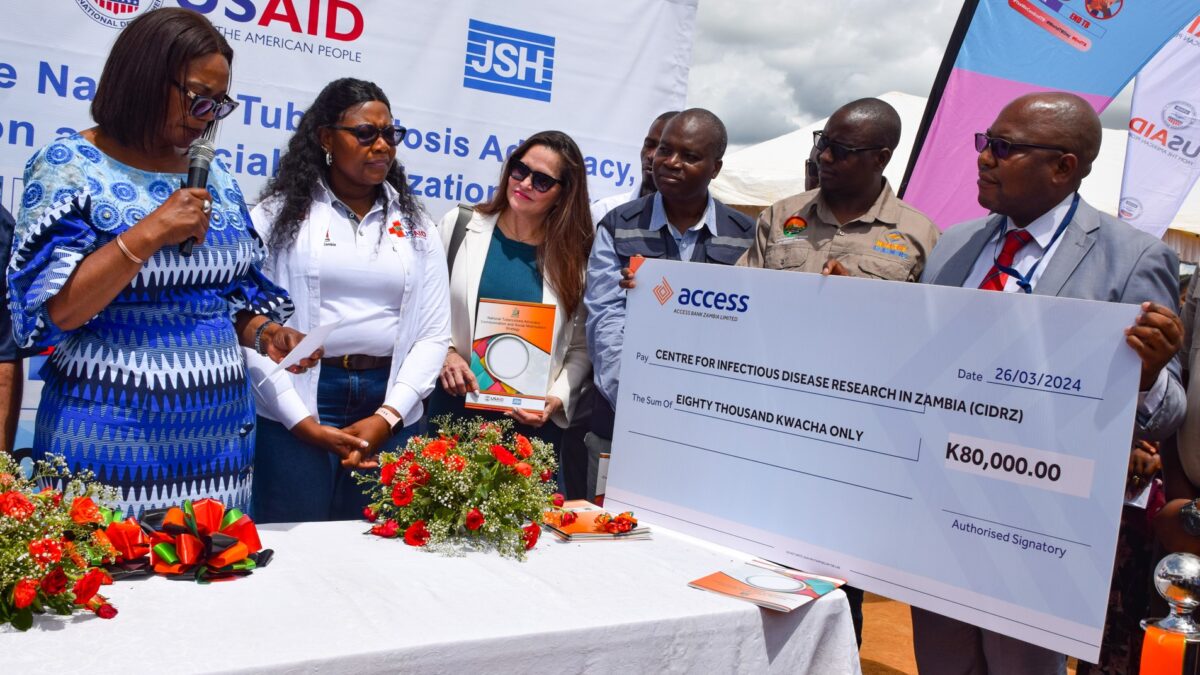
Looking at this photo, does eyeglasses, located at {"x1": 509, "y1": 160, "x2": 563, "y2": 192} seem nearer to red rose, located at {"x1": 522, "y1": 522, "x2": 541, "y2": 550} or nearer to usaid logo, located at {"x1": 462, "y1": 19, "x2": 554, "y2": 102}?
usaid logo, located at {"x1": 462, "y1": 19, "x2": 554, "y2": 102}

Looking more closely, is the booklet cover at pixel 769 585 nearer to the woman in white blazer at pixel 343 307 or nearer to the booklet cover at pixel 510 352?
the woman in white blazer at pixel 343 307

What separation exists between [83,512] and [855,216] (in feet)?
8.84

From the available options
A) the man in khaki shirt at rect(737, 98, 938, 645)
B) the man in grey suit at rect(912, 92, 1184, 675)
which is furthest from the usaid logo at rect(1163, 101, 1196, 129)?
the man in grey suit at rect(912, 92, 1184, 675)

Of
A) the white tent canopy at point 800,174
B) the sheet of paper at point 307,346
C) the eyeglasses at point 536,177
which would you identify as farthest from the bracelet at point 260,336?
the white tent canopy at point 800,174

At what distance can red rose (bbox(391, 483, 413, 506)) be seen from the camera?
2520 millimetres

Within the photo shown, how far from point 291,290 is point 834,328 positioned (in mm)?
1924

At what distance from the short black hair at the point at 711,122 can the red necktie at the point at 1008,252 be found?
1.50m

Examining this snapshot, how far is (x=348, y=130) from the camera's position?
3486 mm

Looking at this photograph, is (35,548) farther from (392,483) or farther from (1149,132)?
(1149,132)

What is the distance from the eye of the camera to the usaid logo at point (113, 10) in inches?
154

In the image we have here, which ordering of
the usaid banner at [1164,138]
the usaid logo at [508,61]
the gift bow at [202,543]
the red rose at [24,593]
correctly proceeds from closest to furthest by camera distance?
the red rose at [24,593] → the gift bow at [202,543] → the usaid logo at [508,61] → the usaid banner at [1164,138]

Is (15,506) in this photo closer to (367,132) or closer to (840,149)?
(367,132)

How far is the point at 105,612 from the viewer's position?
1.80 meters

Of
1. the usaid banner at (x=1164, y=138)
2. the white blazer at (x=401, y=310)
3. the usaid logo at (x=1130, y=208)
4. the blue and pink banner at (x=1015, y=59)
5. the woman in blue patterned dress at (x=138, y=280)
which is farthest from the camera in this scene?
the usaid logo at (x=1130, y=208)
